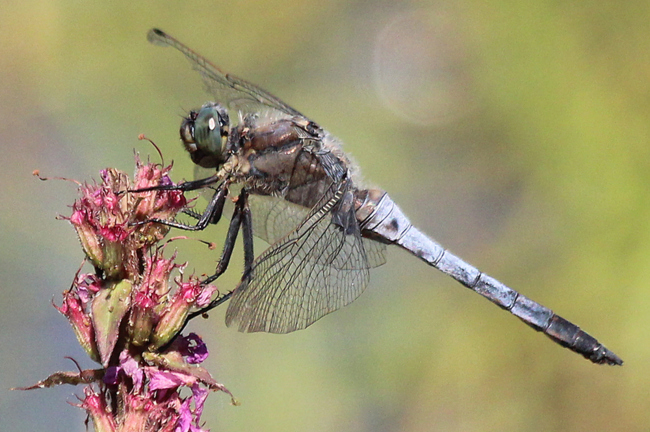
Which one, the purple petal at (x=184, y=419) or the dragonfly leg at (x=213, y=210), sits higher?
the dragonfly leg at (x=213, y=210)

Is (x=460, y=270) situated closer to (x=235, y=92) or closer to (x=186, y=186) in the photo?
(x=235, y=92)

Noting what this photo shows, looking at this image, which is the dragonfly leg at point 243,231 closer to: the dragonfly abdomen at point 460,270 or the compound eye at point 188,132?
the compound eye at point 188,132

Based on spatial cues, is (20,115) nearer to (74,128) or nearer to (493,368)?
(74,128)

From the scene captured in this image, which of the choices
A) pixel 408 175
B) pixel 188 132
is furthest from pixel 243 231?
pixel 408 175

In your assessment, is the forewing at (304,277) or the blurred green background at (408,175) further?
the blurred green background at (408,175)

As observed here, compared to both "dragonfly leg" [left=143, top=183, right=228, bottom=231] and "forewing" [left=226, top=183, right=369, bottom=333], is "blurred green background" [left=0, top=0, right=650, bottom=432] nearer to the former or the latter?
"forewing" [left=226, top=183, right=369, bottom=333]

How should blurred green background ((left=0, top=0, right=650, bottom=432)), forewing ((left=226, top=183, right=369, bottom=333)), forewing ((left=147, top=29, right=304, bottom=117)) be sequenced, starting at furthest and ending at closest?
blurred green background ((left=0, top=0, right=650, bottom=432))
forewing ((left=147, top=29, right=304, bottom=117))
forewing ((left=226, top=183, right=369, bottom=333))

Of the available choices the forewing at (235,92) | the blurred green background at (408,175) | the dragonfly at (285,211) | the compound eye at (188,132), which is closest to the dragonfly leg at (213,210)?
the dragonfly at (285,211)

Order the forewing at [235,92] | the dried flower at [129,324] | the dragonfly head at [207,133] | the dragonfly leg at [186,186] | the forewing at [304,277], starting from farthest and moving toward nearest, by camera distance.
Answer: the forewing at [235,92], the dragonfly head at [207,133], the forewing at [304,277], the dragonfly leg at [186,186], the dried flower at [129,324]

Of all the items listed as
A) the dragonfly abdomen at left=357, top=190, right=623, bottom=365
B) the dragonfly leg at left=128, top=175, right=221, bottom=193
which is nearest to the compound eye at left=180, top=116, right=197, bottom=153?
the dragonfly leg at left=128, top=175, right=221, bottom=193
